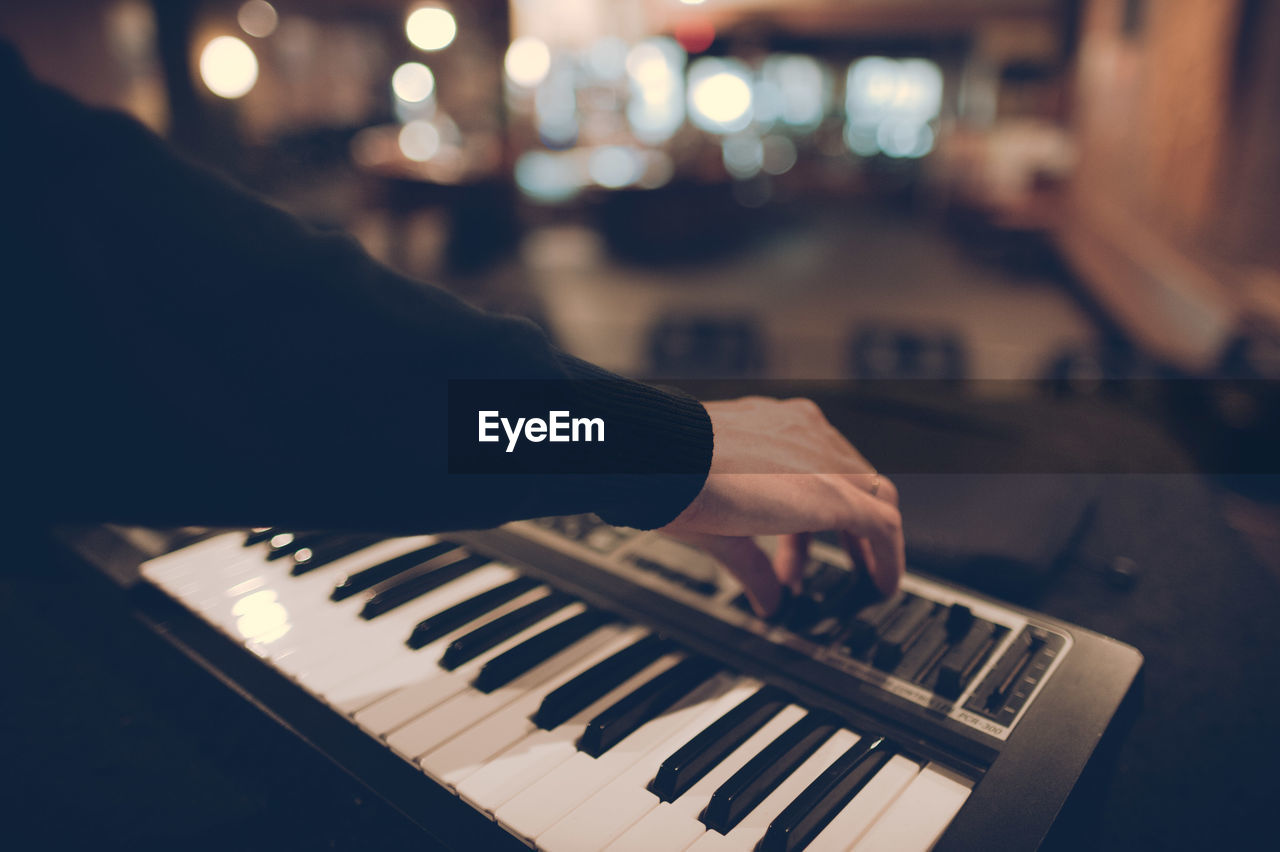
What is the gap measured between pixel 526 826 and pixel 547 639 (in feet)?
0.71

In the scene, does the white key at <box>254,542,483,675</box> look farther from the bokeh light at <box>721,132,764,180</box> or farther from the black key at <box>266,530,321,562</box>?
the bokeh light at <box>721,132,764,180</box>

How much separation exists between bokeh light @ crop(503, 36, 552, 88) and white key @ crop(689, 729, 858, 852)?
36.9ft

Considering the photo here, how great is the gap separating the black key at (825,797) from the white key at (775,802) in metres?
0.01

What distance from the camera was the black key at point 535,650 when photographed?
28.9 inches

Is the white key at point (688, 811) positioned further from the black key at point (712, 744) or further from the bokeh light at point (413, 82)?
the bokeh light at point (413, 82)

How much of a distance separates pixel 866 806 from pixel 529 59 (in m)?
11.6

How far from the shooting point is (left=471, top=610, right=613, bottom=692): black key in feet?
2.41

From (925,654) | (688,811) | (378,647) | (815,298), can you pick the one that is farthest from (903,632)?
(815,298)

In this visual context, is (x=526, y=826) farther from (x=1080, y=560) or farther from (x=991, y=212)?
(x=991, y=212)

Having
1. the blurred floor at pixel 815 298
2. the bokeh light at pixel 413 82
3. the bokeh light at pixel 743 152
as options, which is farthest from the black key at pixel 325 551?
the bokeh light at pixel 413 82

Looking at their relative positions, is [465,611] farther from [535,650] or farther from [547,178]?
[547,178]

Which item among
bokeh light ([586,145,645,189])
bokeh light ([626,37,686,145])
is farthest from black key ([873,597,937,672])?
bokeh light ([626,37,686,145])

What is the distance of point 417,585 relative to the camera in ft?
2.88

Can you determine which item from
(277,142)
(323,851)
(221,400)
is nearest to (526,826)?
(323,851)
